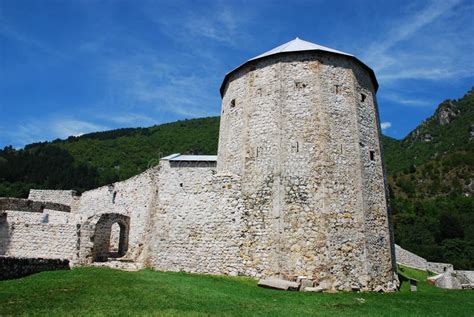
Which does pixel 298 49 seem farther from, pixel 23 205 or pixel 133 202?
pixel 23 205

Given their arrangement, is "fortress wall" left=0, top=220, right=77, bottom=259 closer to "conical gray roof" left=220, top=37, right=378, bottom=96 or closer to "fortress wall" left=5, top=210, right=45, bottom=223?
"fortress wall" left=5, top=210, right=45, bottom=223

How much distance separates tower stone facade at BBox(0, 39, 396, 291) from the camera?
17000 mm

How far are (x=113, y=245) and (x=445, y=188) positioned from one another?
246 feet

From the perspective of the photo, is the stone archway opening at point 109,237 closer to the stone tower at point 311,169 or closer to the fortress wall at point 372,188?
the stone tower at point 311,169

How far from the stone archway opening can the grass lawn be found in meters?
4.79

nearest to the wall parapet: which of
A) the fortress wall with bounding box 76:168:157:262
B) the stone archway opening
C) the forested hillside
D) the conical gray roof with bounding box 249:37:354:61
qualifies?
the fortress wall with bounding box 76:168:157:262

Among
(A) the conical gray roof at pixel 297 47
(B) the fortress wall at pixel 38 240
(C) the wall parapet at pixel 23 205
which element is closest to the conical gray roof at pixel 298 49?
(A) the conical gray roof at pixel 297 47

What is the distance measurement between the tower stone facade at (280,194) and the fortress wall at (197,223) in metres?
0.05

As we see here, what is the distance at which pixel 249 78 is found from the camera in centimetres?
2058

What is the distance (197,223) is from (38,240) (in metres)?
9.17

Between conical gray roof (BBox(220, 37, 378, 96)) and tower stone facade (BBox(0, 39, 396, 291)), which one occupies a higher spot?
conical gray roof (BBox(220, 37, 378, 96))

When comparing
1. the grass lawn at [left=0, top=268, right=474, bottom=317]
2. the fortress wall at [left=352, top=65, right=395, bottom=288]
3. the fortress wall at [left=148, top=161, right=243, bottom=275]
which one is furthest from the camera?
the fortress wall at [left=148, top=161, right=243, bottom=275]

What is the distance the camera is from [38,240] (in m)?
20.9

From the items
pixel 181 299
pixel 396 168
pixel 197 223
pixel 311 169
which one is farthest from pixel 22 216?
pixel 396 168
